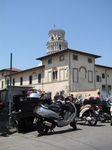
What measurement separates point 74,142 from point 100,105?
546 centimetres

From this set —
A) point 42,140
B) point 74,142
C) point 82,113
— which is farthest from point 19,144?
point 82,113

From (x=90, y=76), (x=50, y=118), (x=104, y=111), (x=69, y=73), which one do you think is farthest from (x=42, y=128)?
(x=90, y=76)

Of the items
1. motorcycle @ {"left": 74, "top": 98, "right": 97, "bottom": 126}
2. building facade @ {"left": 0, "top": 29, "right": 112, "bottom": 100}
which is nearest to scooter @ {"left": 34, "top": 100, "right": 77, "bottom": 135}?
motorcycle @ {"left": 74, "top": 98, "right": 97, "bottom": 126}

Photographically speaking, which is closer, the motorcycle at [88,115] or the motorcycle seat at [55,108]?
the motorcycle seat at [55,108]

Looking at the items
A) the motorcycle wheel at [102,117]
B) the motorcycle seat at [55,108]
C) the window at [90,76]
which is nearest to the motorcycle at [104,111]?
the motorcycle wheel at [102,117]

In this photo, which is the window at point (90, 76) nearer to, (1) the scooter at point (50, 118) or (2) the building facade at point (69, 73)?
(2) the building facade at point (69, 73)

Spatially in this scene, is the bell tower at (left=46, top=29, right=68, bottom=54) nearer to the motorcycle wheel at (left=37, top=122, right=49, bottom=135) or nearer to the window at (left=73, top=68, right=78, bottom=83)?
the window at (left=73, top=68, right=78, bottom=83)

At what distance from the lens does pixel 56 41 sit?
70.8m

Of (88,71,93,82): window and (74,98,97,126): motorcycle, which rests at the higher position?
(88,71,93,82): window

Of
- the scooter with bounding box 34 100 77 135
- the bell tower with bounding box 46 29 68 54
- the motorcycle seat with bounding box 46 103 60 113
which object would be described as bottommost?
the scooter with bounding box 34 100 77 135

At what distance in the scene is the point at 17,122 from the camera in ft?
27.1

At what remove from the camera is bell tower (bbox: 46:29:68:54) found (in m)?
71.0

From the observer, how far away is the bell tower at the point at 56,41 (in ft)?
233

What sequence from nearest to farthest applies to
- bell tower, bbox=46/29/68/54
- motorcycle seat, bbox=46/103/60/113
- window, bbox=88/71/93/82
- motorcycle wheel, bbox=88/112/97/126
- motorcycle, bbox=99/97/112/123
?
motorcycle seat, bbox=46/103/60/113
motorcycle wheel, bbox=88/112/97/126
motorcycle, bbox=99/97/112/123
window, bbox=88/71/93/82
bell tower, bbox=46/29/68/54
